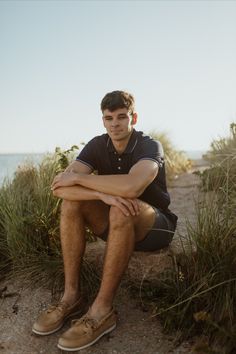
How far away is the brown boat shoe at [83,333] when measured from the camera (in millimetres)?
2430

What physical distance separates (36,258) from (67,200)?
0.82 metres

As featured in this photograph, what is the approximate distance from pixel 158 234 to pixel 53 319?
925 mm

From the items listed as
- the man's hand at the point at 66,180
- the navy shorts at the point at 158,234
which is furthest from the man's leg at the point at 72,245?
the navy shorts at the point at 158,234

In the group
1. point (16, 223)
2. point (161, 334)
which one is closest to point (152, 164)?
point (161, 334)

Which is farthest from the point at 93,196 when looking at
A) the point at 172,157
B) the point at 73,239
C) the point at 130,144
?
the point at 172,157

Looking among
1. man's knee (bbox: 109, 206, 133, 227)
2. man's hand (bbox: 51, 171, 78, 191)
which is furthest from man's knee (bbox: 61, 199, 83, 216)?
man's knee (bbox: 109, 206, 133, 227)

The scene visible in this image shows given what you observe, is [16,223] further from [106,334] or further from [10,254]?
[106,334]

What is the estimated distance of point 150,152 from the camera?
294 cm

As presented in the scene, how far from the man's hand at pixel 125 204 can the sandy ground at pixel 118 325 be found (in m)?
0.49

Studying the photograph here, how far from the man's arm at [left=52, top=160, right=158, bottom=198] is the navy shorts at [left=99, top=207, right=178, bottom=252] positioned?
312mm

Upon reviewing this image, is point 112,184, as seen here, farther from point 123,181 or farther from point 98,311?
point 98,311

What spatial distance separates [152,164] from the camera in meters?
2.82

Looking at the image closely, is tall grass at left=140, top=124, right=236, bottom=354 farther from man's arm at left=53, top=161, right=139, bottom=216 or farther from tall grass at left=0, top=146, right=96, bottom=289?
tall grass at left=0, top=146, right=96, bottom=289

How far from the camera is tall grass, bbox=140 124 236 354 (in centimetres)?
234
